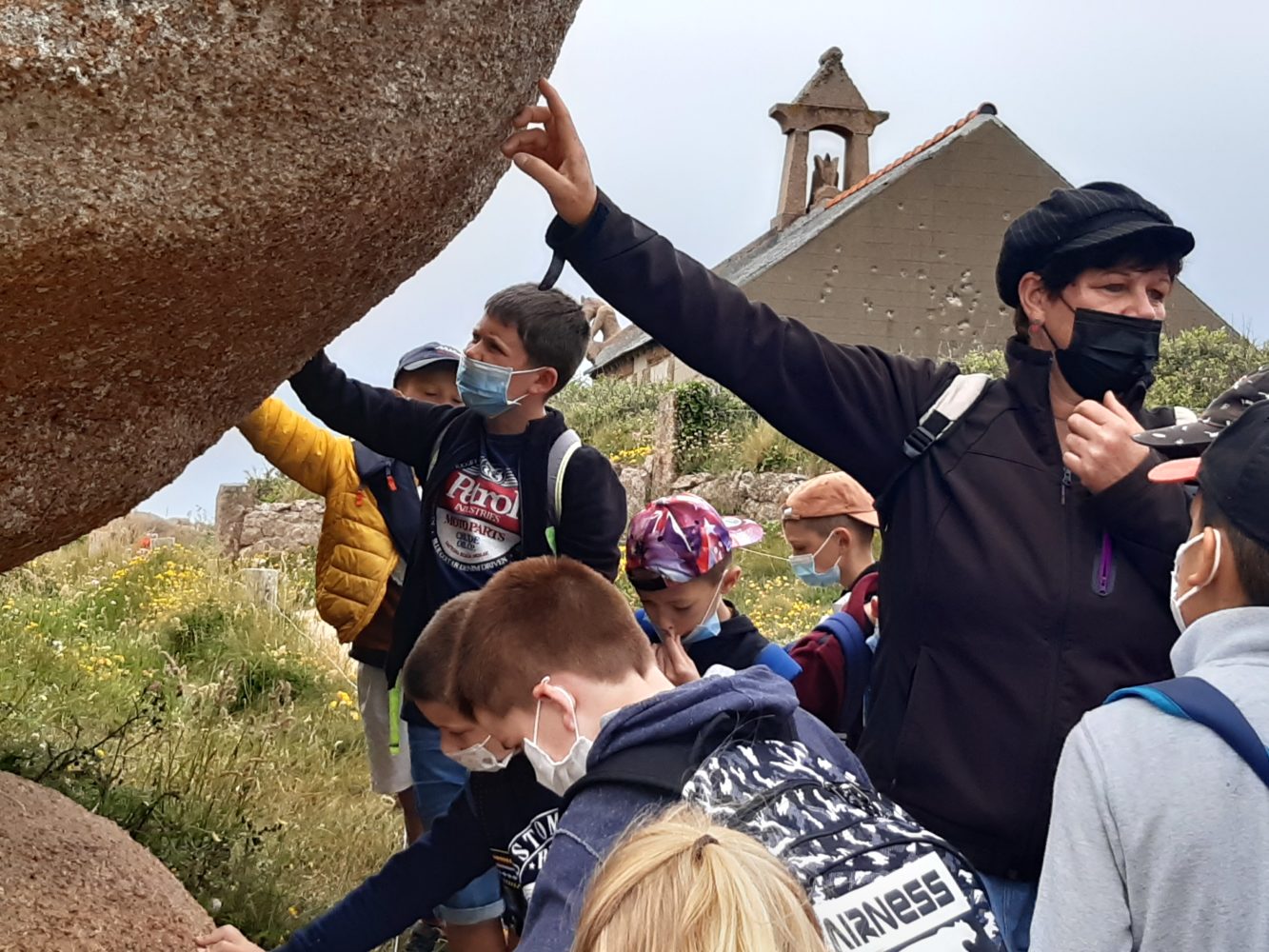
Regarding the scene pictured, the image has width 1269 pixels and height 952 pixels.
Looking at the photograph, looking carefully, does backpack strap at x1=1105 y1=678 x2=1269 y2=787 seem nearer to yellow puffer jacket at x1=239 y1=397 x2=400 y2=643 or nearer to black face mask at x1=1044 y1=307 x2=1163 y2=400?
black face mask at x1=1044 y1=307 x2=1163 y2=400

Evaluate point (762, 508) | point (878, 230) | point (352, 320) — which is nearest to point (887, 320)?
point (878, 230)

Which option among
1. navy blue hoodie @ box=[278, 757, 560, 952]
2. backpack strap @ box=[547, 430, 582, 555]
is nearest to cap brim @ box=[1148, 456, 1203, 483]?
navy blue hoodie @ box=[278, 757, 560, 952]

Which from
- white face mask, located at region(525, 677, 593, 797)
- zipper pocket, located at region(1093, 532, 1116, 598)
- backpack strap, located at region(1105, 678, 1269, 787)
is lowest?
white face mask, located at region(525, 677, 593, 797)

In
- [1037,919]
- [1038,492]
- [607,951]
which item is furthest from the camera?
[1038,492]

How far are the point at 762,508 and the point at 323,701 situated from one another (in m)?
7.80

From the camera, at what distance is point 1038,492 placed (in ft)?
8.97

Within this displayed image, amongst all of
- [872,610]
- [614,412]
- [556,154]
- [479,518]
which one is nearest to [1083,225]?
[556,154]

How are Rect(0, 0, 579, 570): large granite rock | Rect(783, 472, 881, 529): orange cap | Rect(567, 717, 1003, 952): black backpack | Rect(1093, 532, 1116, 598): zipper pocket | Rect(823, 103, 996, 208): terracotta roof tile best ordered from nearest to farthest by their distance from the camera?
Rect(567, 717, 1003, 952): black backpack → Rect(0, 0, 579, 570): large granite rock → Rect(1093, 532, 1116, 598): zipper pocket → Rect(783, 472, 881, 529): orange cap → Rect(823, 103, 996, 208): terracotta roof tile

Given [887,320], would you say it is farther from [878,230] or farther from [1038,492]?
[1038,492]

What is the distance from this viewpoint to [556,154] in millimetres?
2736

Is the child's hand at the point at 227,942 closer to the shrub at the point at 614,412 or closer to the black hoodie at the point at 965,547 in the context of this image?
the black hoodie at the point at 965,547

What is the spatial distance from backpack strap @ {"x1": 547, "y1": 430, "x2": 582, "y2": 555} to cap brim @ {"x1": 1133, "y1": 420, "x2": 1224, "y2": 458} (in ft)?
5.15

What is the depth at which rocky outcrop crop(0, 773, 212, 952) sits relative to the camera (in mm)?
2850

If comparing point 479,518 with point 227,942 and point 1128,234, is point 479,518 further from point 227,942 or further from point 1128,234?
point 1128,234
